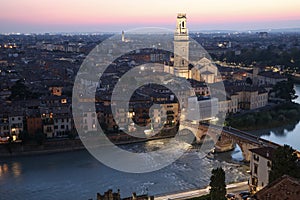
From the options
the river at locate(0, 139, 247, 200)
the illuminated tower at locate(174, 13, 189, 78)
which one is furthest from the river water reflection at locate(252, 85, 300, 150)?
the illuminated tower at locate(174, 13, 189, 78)

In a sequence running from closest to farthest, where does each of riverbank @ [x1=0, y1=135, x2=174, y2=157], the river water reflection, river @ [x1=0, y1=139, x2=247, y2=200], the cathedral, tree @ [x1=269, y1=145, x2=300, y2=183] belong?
1. tree @ [x1=269, y1=145, x2=300, y2=183]
2. river @ [x1=0, y1=139, x2=247, y2=200]
3. riverbank @ [x1=0, y1=135, x2=174, y2=157]
4. the river water reflection
5. the cathedral

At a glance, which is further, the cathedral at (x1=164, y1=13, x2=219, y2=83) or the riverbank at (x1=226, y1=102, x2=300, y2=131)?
the cathedral at (x1=164, y1=13, x2=219, y2=83)

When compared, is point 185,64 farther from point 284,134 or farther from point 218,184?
point 218,184

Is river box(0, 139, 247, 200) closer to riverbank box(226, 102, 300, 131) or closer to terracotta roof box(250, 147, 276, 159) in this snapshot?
terracotta roof box(250, 147, 276, 159)

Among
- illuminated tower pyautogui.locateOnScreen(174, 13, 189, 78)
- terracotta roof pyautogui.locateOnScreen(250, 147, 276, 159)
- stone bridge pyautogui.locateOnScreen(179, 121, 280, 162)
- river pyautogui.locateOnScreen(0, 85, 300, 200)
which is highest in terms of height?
illuminated tower pyautogui.locateOnScreen(174, 13, 189, 78)

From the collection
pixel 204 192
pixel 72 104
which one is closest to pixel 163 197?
pixel 204 192

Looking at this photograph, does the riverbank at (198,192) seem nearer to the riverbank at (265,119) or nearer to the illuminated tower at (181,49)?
the riverbank at (265,119)
